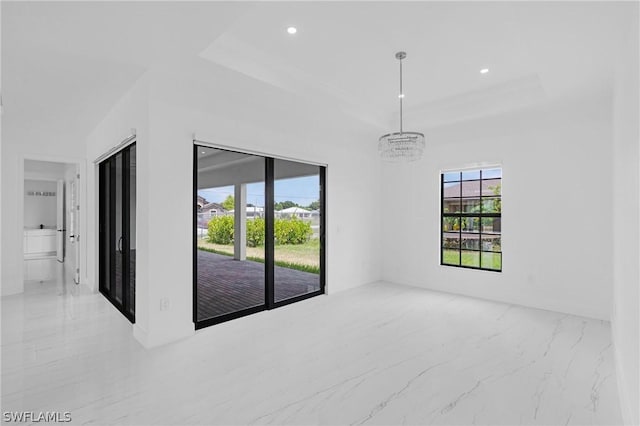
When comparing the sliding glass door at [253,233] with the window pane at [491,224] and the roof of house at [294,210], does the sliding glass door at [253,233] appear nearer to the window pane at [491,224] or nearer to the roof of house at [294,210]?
the roof of house at [294,210]

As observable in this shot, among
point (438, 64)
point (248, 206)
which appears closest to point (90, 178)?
point (248, 206)

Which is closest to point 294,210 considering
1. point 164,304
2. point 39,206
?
point 164,304

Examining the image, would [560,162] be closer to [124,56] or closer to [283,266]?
[283,266]

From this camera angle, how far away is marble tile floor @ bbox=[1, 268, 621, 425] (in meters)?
2.03

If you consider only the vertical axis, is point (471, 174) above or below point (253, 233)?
above

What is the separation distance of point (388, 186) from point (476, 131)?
1771 mm

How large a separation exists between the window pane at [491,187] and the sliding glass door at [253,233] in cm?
252

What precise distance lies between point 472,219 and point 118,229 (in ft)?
17.1

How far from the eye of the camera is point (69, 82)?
3.05m

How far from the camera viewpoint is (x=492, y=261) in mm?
4801

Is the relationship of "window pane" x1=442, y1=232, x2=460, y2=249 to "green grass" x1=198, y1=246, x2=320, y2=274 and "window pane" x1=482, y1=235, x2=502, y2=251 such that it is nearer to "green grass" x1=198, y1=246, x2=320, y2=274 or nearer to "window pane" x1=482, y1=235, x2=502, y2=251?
"window pane" x1=482, y1=235, x2=502, y2=251

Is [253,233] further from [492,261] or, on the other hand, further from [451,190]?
[492,261]

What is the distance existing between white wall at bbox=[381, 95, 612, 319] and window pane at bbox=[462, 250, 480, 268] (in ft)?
0.56

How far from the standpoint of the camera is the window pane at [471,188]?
197 inches
